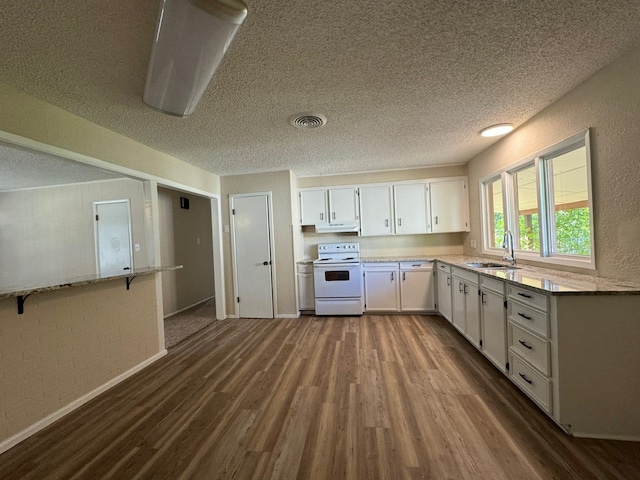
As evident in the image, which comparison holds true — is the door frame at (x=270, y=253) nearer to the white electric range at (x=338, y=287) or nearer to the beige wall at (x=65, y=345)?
the white electric range at (x=338, y=287)

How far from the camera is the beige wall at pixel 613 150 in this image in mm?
1635

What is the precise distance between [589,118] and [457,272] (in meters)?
1.78

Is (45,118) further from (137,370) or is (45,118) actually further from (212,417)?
(212,417)

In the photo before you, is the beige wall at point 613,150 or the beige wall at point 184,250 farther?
the beige wall at point 184,250

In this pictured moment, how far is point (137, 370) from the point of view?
2.60 m

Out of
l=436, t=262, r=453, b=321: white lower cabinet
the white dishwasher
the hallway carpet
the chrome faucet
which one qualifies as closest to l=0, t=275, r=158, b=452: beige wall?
the hallway carpet

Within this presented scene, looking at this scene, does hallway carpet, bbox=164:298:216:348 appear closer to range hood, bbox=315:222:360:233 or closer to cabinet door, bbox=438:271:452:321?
range hood, bbox=315:222:360:233

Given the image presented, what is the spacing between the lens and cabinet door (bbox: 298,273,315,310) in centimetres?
422

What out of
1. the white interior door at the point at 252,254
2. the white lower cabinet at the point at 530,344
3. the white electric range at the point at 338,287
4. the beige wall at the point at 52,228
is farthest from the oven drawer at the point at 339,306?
the beige wall at the point at 52,228

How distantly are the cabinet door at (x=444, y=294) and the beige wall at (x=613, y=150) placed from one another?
1.58m

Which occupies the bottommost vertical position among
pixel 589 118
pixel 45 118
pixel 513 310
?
pixel 513 310

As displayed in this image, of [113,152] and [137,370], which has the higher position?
[113,152]

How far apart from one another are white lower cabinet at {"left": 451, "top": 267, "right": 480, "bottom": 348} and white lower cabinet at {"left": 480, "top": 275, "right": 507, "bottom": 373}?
0.12 meters

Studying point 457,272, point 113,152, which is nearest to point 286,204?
point 113,152
